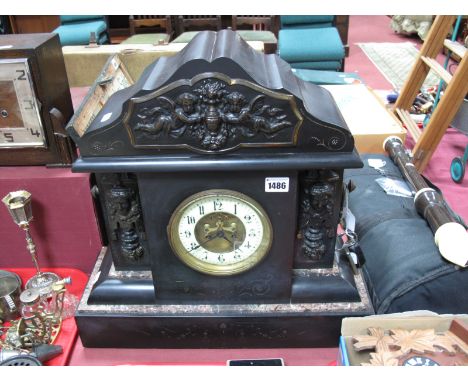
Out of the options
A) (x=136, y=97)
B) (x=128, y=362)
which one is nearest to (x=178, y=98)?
(x=136, y=97)

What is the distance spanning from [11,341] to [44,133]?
55 cm

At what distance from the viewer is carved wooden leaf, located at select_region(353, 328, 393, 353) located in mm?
918

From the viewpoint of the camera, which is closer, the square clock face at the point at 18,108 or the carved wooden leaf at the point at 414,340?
the carved wooden leaf at the point at 414,340

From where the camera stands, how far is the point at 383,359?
2.93 ft

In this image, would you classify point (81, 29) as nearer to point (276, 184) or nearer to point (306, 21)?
point (306, 21)

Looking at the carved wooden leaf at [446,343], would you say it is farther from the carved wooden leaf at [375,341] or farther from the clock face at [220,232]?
the clock face at [220,232]

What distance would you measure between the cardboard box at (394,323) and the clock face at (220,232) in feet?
0.84

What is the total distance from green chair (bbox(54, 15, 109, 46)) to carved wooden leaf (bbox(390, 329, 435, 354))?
3.12m

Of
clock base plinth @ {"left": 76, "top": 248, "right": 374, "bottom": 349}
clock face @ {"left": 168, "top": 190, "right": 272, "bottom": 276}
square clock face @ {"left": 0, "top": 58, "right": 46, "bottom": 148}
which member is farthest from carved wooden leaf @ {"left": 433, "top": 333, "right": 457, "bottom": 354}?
square clock face @ {"left": 0, "top": 58, "right": 46, "bottom": 148}

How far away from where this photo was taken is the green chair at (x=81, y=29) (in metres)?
3.52

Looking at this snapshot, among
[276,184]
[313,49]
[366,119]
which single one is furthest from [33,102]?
[313,49]

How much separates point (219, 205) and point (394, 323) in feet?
1.50

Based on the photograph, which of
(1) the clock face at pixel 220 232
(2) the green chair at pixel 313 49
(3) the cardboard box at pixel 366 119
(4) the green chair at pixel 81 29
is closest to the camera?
(1) the clock face at pixel 220 232

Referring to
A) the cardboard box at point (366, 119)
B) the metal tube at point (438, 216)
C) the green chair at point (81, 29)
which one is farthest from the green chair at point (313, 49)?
the metal tube at point (438, 216)
